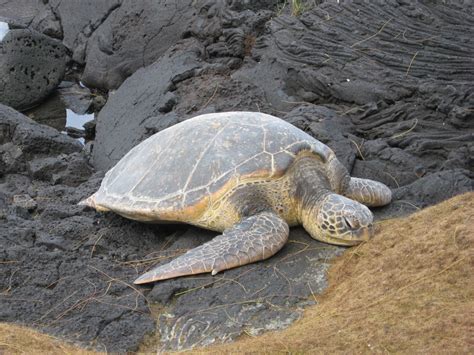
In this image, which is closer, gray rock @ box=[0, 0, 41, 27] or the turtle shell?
the turtle shell

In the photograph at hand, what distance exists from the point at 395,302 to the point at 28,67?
8420 mm

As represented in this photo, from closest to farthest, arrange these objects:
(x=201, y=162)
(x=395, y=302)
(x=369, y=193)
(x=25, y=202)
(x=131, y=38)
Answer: (x=395, y=302)
(x=201, y=162)
(x=369, y=193)
(x=25, y=202)
(x=131, y=38)

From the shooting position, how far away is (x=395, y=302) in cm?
302

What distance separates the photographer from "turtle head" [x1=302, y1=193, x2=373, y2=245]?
4.09 metres

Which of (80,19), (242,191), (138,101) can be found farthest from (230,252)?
(80,19)

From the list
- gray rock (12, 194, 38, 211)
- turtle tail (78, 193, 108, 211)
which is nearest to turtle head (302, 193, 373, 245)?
turtle tail (78, 193, 108, 211)

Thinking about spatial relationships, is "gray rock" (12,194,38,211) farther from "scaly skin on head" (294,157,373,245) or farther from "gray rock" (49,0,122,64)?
"gray rock" (49,0,122,64)

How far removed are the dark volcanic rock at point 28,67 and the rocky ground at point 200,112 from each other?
0.09ft

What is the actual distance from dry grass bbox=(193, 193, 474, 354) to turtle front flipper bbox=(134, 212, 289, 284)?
0.40 m

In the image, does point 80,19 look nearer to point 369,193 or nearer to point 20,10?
point 20,10

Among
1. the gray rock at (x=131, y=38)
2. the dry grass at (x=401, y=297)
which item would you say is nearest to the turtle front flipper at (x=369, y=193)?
the dry grass at (x=401, y=297)

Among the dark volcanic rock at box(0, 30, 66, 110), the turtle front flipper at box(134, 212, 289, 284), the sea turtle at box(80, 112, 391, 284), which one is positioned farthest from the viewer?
the dark volcanic rock at box(0, 30, 66, 110)

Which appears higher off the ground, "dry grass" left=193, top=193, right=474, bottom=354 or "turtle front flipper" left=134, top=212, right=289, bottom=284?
"dry grass" left=193, top=193, right=474, bottom=354

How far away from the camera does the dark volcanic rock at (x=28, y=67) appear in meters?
10.0
